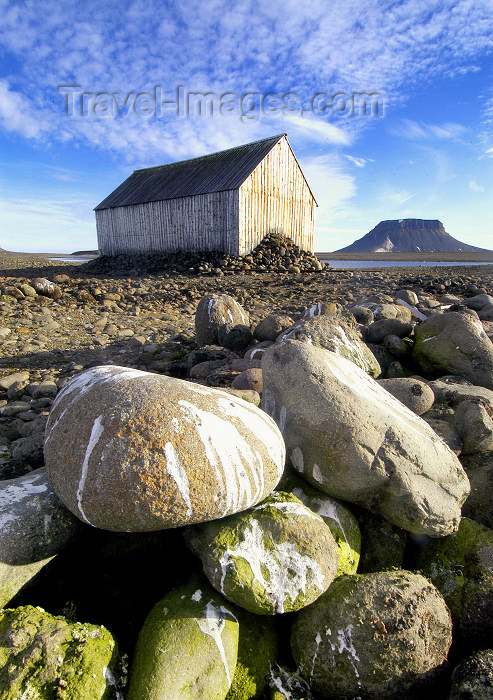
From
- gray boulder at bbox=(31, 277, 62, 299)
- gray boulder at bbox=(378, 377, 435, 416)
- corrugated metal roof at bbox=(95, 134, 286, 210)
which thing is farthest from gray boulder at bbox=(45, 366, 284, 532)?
corrugated metal roof at bbox=(95, 134, 286, 210)

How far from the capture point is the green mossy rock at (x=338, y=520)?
259cm

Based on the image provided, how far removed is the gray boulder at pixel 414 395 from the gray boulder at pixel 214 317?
11.0 ft

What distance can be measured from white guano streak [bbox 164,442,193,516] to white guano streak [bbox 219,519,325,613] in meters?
0.38

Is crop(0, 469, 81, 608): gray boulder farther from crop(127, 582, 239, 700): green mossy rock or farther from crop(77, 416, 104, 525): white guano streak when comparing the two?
crop(127, 582, 239, 700): green mossy rock

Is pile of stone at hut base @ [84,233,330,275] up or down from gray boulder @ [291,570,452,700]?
up

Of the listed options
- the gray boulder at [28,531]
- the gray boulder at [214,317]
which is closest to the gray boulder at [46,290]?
the gray boulder at [214,317]

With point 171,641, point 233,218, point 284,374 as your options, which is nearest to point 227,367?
point 284,374

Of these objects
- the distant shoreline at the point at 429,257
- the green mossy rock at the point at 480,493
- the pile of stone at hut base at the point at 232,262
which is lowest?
the green mossy rock at the point at 480,493

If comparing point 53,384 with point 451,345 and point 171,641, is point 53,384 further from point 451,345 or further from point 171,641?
point 451,345

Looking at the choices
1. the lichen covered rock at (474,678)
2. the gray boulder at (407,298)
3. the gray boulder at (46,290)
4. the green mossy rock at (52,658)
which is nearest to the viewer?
the green mossy rock at (52,658)

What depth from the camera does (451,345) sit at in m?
4.88

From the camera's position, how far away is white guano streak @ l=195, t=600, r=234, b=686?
2.07 metres

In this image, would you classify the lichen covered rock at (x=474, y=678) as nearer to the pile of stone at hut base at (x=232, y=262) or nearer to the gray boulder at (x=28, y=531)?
the gray boulder at (x=28, y=531)

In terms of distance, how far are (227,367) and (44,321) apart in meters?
5.76
